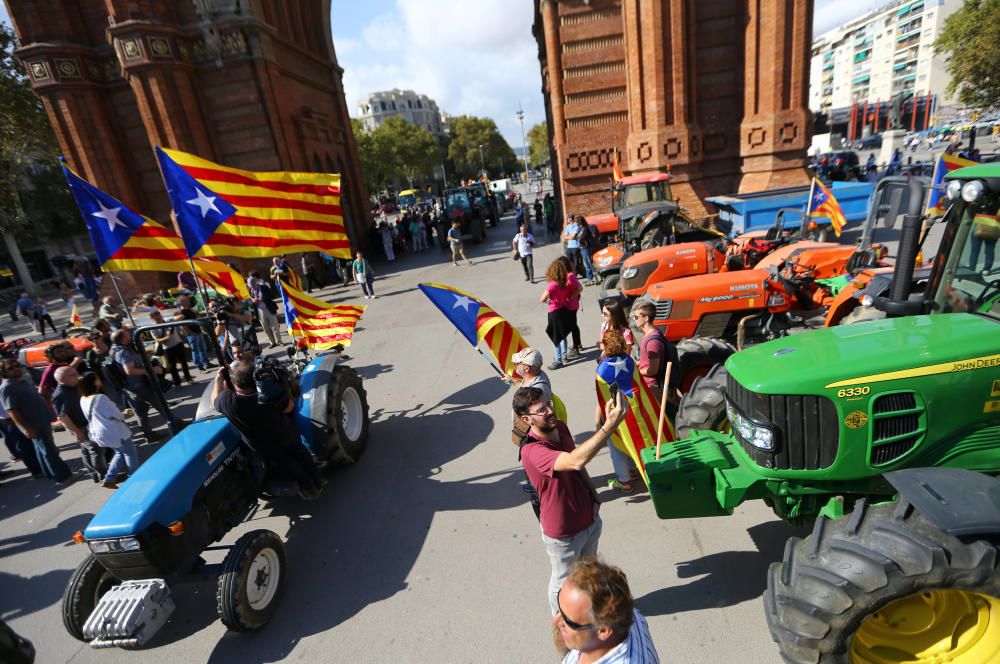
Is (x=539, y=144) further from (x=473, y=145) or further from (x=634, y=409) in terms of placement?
(x=634, y=409)

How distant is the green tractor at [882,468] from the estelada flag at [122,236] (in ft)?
18.1

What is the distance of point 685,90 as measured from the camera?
599 inches

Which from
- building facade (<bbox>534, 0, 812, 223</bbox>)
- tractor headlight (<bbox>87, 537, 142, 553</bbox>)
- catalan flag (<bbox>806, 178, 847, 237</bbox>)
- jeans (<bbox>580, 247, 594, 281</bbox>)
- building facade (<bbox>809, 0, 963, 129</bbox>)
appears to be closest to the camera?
tractor headlight (<bbox>87, 537, 142, 553</bbox>)

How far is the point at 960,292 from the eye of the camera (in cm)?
324

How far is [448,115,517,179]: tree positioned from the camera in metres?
75.1

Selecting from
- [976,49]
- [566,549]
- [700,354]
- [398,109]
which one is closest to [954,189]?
[700,354]

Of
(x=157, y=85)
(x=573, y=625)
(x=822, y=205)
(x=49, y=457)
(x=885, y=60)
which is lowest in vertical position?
(x=49, y=457)

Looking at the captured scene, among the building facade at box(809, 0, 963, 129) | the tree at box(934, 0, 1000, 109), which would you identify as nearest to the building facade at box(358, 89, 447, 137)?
the building facade at box(809, 0, 963, 129)

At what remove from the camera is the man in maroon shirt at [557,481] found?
255 centimetres

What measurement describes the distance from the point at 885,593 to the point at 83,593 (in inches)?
187

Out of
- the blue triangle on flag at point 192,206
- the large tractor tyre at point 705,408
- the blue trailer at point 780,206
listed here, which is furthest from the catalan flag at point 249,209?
the blue trailer at point 780,206

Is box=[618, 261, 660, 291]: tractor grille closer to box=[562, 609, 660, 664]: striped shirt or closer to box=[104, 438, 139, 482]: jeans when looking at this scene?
box=[562, 609, 660, 664]: striped shirt

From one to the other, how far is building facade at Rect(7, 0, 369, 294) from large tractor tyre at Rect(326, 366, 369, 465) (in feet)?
41.0

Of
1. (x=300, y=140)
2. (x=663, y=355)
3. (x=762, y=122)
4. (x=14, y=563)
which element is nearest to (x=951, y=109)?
(x=762, y=122)
